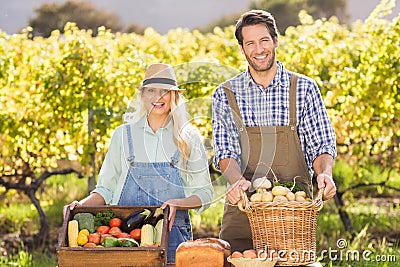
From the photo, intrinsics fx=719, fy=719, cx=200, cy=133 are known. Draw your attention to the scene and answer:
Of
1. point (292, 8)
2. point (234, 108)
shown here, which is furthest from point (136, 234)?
point (292, 8)

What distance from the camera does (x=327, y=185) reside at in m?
2.84

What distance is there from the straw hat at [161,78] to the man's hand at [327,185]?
0.77 m

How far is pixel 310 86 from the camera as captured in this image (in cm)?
323

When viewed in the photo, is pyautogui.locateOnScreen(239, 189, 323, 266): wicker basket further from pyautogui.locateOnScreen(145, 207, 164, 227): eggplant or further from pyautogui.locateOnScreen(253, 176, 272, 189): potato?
pyautogui.locateOnScreen(145, 207, 164, 227): eggplant

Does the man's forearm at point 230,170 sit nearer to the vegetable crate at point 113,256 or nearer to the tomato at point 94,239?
the vegetable crate at point 113,256

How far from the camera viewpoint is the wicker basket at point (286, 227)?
107 inches

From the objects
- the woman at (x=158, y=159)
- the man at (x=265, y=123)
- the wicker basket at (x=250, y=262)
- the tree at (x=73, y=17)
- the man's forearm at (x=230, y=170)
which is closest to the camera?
the wicker basket at (x=250, y=262)

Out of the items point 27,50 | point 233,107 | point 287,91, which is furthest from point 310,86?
point 27,50

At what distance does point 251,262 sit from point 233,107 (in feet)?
2.69

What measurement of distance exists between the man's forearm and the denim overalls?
250 millimetres

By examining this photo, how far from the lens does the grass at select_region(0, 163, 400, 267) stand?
234 inches

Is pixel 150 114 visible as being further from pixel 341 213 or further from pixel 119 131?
pixel 341 213

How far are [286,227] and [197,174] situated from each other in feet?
2.08

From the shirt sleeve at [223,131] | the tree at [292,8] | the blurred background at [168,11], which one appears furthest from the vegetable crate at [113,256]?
the blurred background at [168,11]
